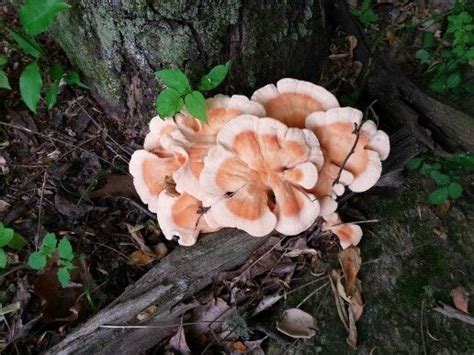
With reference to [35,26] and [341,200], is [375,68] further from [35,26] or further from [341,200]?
[35,26]

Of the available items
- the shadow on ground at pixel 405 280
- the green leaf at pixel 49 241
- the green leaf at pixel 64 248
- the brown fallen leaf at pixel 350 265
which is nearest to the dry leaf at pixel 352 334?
the shadow on ground at pixel 405 280

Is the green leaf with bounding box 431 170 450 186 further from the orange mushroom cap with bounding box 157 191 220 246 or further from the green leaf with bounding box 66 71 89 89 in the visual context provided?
the green leaf with bounding box 66 71 89 89

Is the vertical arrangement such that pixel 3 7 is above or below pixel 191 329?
above

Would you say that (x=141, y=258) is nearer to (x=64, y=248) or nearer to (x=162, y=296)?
(x=162, y=296)

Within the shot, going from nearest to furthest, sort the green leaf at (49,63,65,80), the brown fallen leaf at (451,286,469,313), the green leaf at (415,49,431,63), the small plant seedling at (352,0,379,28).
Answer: the brown fallen leaf at (451,286,469,313) < the green leaf at (49,63,65,80) < the green leaf at (415,49,431,63) < the small plant seedling at (352,0,379,28)

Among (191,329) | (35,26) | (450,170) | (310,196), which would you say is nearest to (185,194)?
(310,196)

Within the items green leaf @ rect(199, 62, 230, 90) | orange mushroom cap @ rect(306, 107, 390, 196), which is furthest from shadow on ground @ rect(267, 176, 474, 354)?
green leaf @ rect(199, 62, 230, 90)

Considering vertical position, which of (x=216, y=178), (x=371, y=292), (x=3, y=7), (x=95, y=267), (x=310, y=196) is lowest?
(x=371, y=292)
